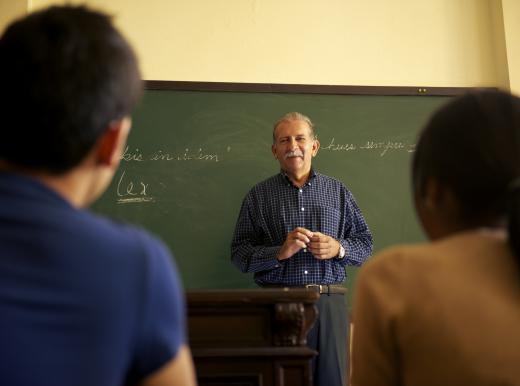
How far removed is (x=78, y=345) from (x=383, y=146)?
346 cm

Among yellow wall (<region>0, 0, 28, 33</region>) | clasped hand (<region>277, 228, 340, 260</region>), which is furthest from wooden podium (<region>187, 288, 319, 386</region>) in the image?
yellow wall (<region>0, 0, 28, 33</region>)

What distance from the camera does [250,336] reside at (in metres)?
1.89

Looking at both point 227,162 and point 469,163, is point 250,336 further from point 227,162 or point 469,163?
point 227,162

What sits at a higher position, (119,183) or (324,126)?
(324,126)

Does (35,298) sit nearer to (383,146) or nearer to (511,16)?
(383,146)

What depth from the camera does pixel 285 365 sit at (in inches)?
74.5

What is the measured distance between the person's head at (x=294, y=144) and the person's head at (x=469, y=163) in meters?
2.39

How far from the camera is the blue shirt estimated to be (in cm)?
69

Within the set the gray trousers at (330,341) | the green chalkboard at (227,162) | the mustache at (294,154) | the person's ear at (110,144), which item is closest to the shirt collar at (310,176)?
the mustache at (294,154)

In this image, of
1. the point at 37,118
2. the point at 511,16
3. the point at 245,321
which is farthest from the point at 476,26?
the point at 37,118

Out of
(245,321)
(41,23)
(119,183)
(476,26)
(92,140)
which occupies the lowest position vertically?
(245,321)

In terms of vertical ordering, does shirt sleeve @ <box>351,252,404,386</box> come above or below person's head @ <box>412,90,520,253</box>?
below

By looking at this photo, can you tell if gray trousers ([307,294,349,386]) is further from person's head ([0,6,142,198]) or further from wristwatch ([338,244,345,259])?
person's head ([0,6,142,198])

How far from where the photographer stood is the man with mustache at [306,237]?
2971 millimetres
